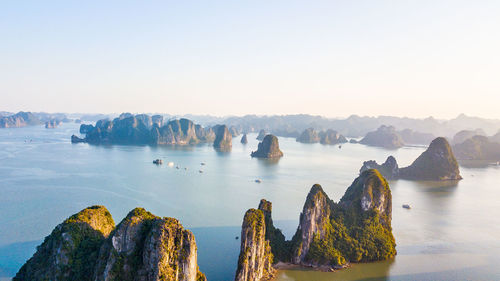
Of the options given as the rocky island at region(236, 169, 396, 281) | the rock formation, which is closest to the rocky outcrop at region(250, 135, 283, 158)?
the rock formation

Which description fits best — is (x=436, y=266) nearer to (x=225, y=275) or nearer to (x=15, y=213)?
(x=225, y=275)

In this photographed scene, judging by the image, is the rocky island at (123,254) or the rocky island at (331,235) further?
the rocky island at (331,235)

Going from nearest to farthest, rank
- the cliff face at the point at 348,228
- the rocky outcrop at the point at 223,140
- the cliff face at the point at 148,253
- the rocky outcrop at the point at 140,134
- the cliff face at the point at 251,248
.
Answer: the cliff face at the point at 148,253 < the cliff face at the point at 251,248 < the cliff face at the point at 348,228 < the rocky outcrop at the point at 223,140 < the rocky outcrop at the point at 140,134

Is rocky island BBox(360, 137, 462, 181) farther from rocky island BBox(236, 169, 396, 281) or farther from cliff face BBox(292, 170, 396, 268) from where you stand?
rocky island BBox(236, 169, 396, 281)

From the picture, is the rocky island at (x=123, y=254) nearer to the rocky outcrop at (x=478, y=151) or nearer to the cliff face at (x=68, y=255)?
the cliff face at (x=68, y=255)

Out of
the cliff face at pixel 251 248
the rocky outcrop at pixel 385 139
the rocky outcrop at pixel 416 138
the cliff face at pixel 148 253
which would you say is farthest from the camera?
the rocky outcrop at pixel 416 138

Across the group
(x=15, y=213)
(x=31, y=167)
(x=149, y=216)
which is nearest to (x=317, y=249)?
(x=149, y=216)

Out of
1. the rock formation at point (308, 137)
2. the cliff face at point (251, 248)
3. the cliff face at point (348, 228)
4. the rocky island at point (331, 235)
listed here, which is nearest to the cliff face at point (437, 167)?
the cliff face at point (348, 228)

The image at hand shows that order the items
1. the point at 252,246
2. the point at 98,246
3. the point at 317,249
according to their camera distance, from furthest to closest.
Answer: the point at 317,249
the point at 252,246
the point at 98,246
